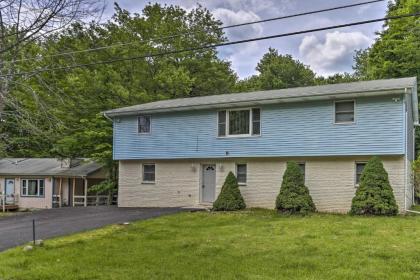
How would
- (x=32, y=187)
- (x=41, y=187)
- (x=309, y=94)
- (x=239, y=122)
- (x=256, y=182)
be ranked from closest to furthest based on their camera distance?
1. (x=309, y=94)
2. (x=256, y=182)
3. (x=239, y=122)
4. (x=41, y=187)
5. (x=32, y=187)

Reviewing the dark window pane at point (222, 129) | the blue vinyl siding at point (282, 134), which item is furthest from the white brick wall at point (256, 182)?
the dark window pane at point (222, 129)

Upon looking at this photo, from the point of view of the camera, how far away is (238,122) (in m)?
19.2

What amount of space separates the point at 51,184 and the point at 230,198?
55.0 ft

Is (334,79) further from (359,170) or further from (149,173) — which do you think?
(359,170)

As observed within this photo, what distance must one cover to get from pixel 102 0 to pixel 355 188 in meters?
12.1

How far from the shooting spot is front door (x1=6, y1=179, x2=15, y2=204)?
3108 centimetres

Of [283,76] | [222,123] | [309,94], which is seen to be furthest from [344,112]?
[283,76]

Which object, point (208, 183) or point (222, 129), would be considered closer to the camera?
point (222, 129)

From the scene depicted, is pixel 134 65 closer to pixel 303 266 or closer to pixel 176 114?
pixel 176 114

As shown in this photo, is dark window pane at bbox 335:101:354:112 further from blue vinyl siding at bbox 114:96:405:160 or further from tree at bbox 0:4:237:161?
tree at bbox 0:4:237:161

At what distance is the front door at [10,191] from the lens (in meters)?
31.1

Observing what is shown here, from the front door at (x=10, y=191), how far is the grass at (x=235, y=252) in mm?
20004

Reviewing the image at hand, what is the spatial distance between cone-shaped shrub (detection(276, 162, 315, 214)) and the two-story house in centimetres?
101

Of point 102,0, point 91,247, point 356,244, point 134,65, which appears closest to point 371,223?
point 356,244
